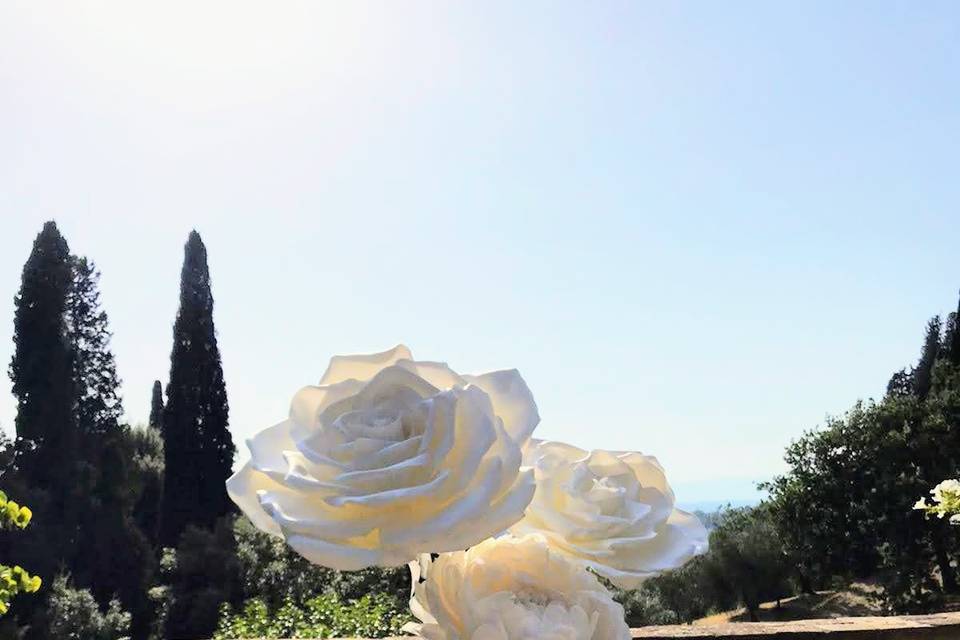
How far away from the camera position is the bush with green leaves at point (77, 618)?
12.6m

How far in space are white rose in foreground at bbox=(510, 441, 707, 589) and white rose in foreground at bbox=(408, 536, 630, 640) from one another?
21 mm

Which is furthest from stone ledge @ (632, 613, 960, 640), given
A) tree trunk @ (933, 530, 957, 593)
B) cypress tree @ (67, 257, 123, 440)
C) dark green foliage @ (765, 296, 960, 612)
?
cypress tree @ (67, 257, 123, 440)

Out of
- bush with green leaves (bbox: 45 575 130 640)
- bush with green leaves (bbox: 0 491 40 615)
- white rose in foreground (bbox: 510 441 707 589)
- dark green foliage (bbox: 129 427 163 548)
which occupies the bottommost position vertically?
white rose in foreground (bbox: 510 441 707 589)

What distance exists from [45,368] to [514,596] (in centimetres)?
1722

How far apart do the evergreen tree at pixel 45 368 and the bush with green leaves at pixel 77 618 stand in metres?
2.47

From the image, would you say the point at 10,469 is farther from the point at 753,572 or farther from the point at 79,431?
the point at 753,572

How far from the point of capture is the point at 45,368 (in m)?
15.9

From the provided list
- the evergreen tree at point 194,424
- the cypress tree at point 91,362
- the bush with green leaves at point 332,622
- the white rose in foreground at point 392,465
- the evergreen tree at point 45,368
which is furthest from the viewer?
the cypress tree at point 91,362

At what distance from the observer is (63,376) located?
16047mm

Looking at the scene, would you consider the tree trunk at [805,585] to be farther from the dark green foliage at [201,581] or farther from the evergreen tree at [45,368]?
the evergreen tree at [45,368]

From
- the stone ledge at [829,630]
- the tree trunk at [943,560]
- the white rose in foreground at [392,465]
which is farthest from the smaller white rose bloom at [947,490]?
the tree trunk at [943,560]

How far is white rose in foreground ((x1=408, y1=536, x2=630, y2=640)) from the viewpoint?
0.67 m

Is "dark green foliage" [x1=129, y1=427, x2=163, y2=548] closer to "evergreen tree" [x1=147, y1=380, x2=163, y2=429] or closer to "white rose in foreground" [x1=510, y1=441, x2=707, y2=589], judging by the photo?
"evergreen tree" [x1=147, y1=380, x2=163, y2=429]

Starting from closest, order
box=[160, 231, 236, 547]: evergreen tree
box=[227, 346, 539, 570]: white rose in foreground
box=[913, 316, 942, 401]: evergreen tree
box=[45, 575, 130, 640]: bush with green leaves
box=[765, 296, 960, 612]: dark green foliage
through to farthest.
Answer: box=[227, 346, 539, 570]: white rose in foreground → box=[765, 296, 960, 612]: dark green foliage → box=[45, 575, 130, 640]: bush with green leaves → box=[160, 231, 236, 547]: evergreen tree → box=[913, 316, 942, 401]: evergreen tree
